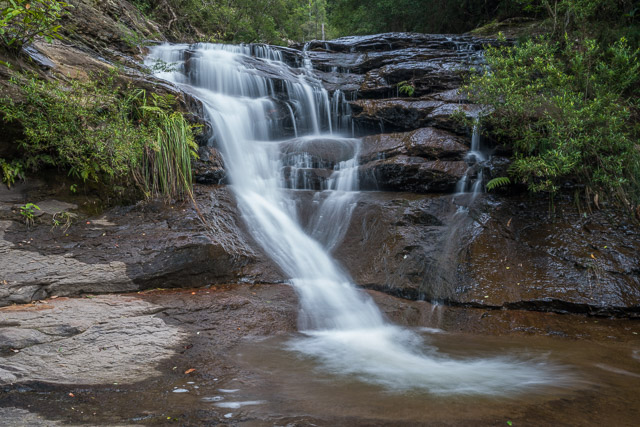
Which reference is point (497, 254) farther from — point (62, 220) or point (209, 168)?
point (62, 220)

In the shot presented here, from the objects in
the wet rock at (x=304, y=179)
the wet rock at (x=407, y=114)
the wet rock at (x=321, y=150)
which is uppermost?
the wet rock at (x=407, y=114)

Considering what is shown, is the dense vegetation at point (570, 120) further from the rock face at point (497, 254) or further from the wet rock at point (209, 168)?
the wet rock at point (209, 168)

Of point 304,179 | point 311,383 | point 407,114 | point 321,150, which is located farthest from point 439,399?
point 407,114

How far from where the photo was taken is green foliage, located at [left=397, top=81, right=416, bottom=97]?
369 inches

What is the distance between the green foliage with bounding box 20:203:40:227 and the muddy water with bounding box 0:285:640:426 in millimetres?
1961

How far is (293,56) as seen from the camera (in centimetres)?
1175

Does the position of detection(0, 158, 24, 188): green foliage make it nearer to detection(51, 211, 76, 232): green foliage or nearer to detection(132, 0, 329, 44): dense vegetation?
detection(51, 211, 76, 232): green foliage

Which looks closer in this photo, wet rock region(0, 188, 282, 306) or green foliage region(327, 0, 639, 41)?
wet rock region(0, 188, 282, 306)

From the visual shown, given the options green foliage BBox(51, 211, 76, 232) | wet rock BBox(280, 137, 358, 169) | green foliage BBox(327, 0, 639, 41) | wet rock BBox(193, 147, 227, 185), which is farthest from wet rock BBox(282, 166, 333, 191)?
green foliage BBox(327, 0, 639, 41)

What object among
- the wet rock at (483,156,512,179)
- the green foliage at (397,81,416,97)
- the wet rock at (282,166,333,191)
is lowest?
the wet rock at (282,166,333,191)

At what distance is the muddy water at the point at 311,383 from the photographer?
98.2 inches

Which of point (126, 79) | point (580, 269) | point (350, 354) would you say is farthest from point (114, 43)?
point (580, 269)

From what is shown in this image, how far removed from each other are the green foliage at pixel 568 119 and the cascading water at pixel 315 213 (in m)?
3.00

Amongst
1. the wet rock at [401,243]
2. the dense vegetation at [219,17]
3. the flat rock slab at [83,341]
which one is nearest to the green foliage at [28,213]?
the flat rock slab at [83,341]
